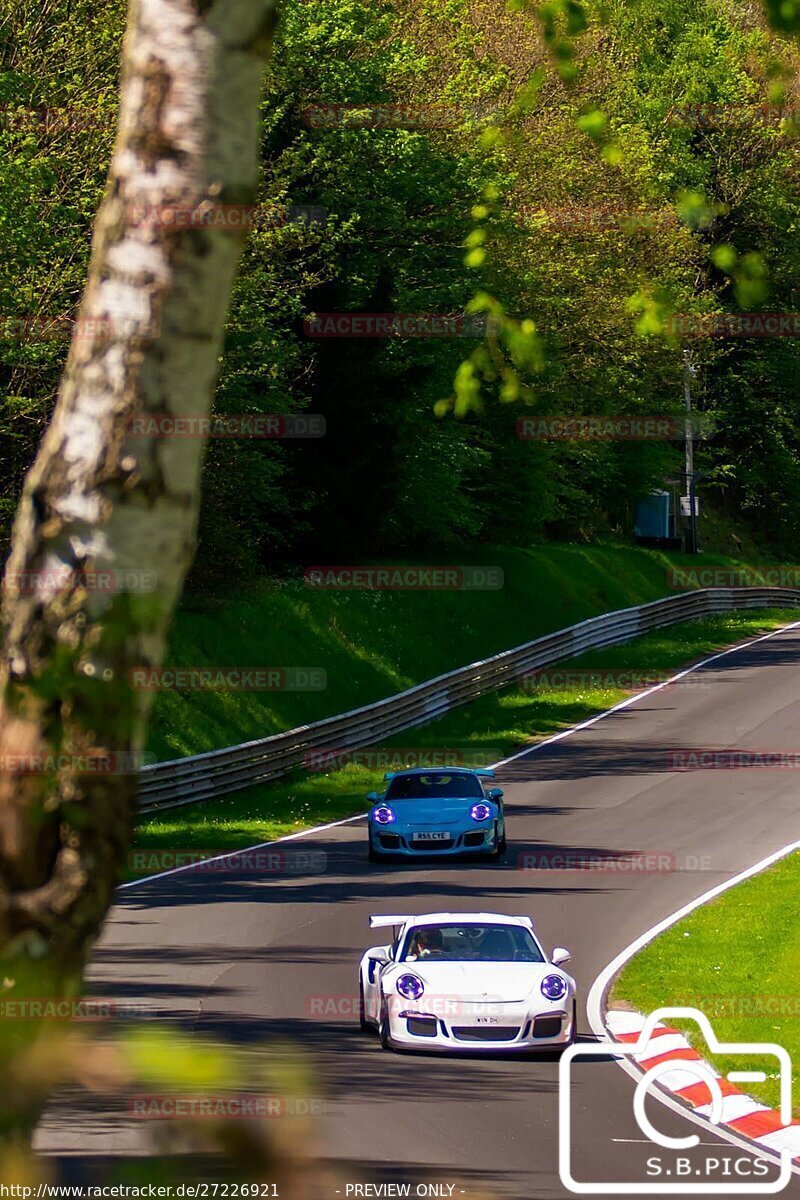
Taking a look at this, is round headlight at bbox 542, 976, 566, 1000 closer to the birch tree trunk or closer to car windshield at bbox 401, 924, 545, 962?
car windshield at bbox 401, 924, 545, 962

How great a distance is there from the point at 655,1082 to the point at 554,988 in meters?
1.35

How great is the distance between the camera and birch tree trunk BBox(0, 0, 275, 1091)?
3.04 meters

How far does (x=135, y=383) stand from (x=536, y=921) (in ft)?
62.9

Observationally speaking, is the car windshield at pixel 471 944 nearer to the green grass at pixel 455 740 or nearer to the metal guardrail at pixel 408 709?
the metal guardrail at pixel 408 709

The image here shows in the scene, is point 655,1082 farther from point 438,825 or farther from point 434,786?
point 434,786

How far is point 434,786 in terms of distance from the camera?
27609 millimetres

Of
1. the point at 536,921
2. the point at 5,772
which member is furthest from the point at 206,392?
the point at 536,921

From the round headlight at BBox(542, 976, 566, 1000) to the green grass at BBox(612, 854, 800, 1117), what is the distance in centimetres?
143

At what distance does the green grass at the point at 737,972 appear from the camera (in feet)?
52.5

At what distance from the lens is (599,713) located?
43.7 meters

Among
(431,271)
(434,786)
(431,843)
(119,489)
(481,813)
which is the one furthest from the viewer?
(431,271)

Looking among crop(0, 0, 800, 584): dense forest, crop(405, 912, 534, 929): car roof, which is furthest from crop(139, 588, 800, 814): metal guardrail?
crop(405, 912, 534, 929): car roof

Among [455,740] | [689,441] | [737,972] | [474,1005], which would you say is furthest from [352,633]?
[474,1005]

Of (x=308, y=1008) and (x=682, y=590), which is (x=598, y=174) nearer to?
(x=682, y=590)
